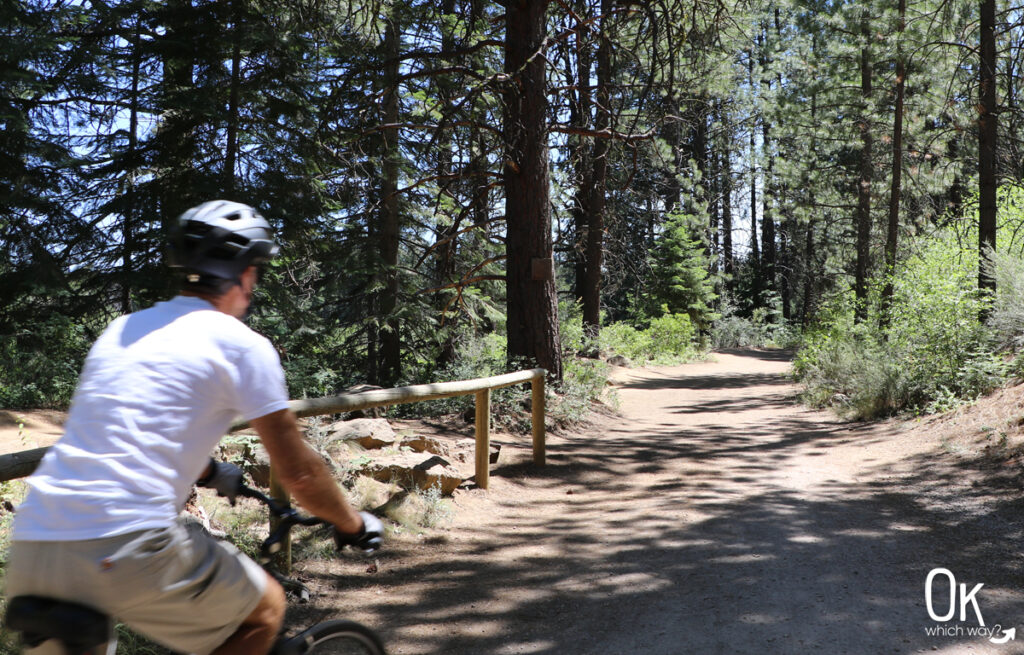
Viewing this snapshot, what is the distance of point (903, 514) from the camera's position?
21.5 feet

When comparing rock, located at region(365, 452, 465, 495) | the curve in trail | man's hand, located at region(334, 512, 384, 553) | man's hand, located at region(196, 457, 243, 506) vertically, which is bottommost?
the curve in trail

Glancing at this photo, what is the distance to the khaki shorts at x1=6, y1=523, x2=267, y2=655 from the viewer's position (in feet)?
5.97

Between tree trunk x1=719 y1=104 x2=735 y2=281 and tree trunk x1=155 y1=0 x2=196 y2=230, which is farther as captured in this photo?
tree trunk x1=719 y1=104 x2=735 y2=281

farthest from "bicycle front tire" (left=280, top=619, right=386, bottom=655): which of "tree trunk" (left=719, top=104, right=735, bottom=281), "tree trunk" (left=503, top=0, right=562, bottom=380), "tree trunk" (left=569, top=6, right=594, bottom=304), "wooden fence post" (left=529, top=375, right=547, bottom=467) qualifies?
"tree trunk" (left=719, top=104, right=735, bottom=281)

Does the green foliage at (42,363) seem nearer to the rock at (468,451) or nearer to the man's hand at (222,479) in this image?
the rock at (468,451)

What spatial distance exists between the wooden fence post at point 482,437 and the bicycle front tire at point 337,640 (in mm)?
4784

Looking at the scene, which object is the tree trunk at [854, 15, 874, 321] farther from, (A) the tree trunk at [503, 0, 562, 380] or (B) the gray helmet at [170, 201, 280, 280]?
(B) the gray helmet at [170, 201, 280, 280]

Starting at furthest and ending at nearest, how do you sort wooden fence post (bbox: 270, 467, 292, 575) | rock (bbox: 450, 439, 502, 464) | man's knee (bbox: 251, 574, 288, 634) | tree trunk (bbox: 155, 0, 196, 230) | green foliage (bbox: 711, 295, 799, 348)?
green foliage (bbox: 711, 295, 799, 348) < tree trunk (bbox: 155, 0, 196, 230) < rock (bbox: 450, 439, 502, 464) < wooden fence post (bbox: 270, 467, 292, 575) < man's knee (bbox: 251, 574, 288, 634)

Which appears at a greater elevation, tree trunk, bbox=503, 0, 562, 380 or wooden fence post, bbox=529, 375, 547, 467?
tree trunk, bbox=503, 0, 562, 380

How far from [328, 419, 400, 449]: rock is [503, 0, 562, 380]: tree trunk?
3.86m

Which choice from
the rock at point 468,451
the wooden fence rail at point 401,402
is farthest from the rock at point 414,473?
the rock at point 468,451

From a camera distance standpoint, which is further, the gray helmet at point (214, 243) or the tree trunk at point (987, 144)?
the tree trunk at point (987, 144)

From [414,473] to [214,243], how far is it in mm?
5303

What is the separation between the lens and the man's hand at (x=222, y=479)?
7.70 feet
